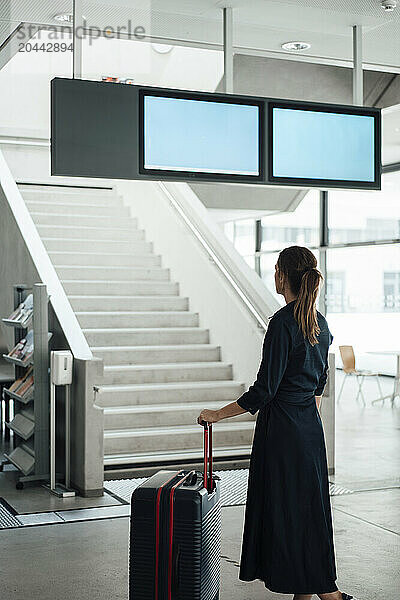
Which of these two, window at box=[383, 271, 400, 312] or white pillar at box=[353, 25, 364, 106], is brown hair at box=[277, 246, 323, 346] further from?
window at box=[383, 271, 400, 312]

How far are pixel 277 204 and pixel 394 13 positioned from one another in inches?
283

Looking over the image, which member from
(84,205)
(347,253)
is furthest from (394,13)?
(347,253)

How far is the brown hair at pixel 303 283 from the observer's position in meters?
3.76

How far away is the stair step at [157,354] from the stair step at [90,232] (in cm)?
238

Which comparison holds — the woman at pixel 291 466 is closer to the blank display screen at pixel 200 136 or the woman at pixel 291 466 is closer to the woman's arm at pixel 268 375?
the woman's arm at pixel 268 375

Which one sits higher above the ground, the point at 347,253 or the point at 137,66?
the point at 137,66

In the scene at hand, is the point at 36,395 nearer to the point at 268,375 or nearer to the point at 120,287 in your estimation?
the point at 120,287

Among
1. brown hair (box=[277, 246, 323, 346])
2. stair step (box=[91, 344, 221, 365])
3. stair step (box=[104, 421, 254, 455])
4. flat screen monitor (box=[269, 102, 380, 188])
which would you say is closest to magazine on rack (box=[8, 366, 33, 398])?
stair step (box=[104, 421, 254, 455])

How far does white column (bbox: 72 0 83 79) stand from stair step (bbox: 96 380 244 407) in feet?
11.6

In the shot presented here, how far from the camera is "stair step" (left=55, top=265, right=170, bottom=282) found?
9789 mm

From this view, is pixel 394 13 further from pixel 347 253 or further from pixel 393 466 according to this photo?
pixel 347 253

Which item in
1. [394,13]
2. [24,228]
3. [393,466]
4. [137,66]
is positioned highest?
[137,66]

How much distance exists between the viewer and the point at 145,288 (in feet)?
32.5

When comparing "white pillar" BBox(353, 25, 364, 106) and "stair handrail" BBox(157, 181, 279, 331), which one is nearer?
"white pillar" BBox(353, 25, 364, 106)
